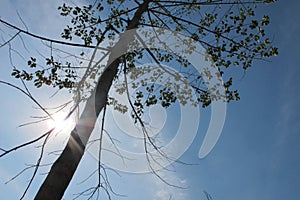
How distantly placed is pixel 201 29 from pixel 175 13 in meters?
0.71

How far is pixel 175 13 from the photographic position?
6203 mm

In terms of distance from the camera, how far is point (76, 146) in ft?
11.4

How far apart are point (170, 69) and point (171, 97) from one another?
0.66 meters

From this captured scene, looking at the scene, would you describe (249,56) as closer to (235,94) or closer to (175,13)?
(235,94)

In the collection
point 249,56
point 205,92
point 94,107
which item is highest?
point 249,56

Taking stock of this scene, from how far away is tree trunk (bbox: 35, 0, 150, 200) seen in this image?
9.70 feet

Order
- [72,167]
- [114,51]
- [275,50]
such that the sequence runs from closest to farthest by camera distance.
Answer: [72,167] → [114,51] → [275,50]

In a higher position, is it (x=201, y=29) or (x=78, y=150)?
(x=201, y=29)

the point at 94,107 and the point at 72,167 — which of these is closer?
the point at 72,167

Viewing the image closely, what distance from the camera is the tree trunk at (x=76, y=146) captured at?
2.96 m

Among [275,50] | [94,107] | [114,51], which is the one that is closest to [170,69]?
[114,51]

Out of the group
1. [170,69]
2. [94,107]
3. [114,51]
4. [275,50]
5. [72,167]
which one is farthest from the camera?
[170,69]

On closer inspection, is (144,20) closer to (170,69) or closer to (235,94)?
(170,69)

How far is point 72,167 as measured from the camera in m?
3.29
